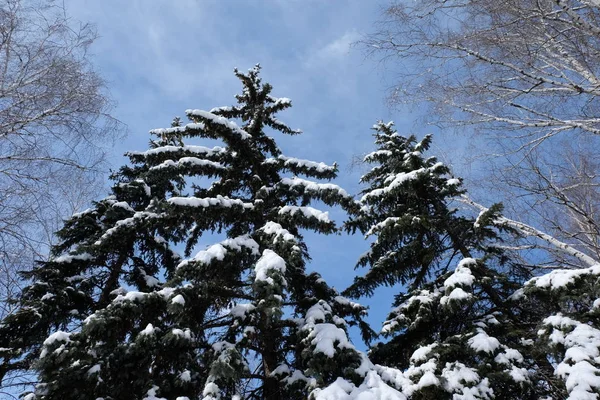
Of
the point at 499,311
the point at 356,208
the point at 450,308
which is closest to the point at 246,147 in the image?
the point at 356,208

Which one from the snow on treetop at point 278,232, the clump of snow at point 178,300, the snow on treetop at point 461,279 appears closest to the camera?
the clump of snow at point 178,300

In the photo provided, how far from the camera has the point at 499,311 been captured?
7.73m

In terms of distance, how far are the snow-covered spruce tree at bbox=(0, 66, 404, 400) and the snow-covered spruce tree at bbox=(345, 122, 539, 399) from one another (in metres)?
1.05

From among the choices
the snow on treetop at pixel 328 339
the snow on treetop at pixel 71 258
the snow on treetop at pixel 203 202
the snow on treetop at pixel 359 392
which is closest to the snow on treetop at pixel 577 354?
the snow on treetop at pixel 359 392

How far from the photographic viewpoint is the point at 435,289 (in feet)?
27.3

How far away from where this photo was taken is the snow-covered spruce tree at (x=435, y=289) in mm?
5996

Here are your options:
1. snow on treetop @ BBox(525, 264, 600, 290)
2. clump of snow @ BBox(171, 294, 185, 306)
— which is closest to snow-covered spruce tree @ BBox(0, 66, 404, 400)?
clump of snow @ BBox(171, 294, 185, 306)

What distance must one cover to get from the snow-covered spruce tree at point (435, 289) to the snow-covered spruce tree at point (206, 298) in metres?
1.05

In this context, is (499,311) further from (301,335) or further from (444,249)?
(301,335)

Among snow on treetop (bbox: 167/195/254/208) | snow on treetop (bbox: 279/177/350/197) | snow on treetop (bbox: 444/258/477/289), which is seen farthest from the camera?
snow on treetop (bbox: 279/177/350/197)

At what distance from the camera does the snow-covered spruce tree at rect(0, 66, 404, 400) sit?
20.7 feet

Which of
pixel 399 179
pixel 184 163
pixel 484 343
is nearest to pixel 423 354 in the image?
pixel 484 343

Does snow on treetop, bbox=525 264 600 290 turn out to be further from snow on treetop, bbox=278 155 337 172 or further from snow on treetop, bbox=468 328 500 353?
snow on treetop, bbox=278 155 337 172

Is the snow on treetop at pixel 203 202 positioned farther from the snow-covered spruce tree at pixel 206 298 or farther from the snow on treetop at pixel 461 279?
the snow on treetop at pixel 461 279
